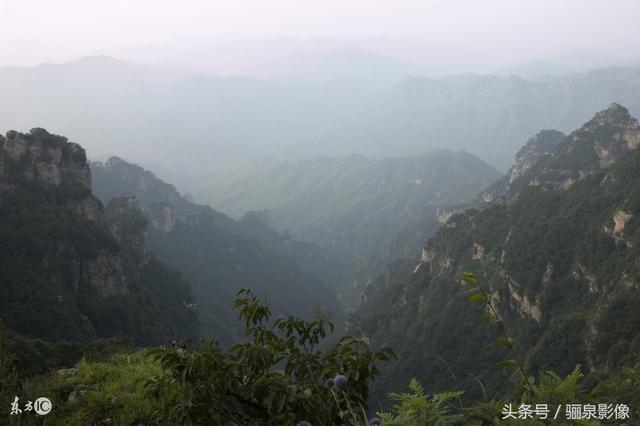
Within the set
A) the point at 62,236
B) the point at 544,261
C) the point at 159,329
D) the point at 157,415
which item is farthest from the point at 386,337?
the point at 157,415

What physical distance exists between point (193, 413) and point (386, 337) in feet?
364

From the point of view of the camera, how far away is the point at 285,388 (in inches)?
180

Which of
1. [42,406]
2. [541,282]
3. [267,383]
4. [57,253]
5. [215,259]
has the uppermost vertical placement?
[267,383]

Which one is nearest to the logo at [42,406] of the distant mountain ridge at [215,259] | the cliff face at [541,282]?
the cliff face at [541,282]

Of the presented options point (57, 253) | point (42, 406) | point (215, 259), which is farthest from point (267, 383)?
point (215, 259)

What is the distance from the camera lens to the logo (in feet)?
22.7

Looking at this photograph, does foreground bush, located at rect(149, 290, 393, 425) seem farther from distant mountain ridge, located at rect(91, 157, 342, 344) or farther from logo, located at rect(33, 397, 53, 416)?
distant mountain ridge, located at rect(91, 157, 342, 344)

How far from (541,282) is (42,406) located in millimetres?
84445

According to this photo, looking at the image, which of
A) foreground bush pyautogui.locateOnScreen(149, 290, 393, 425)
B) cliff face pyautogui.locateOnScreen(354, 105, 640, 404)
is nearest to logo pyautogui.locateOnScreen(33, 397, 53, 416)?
foreground bush pyautogui.locateOnScreen(149, 290, 393, 425)

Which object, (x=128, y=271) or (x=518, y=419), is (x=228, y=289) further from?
(x=518, y=419)

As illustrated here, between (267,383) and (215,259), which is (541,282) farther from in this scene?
(215,259)

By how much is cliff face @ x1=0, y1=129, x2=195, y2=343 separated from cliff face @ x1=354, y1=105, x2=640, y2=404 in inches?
1900

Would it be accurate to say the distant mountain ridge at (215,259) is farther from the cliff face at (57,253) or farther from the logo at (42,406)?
the logo at (42,406)

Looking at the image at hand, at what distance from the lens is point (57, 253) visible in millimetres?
70562
